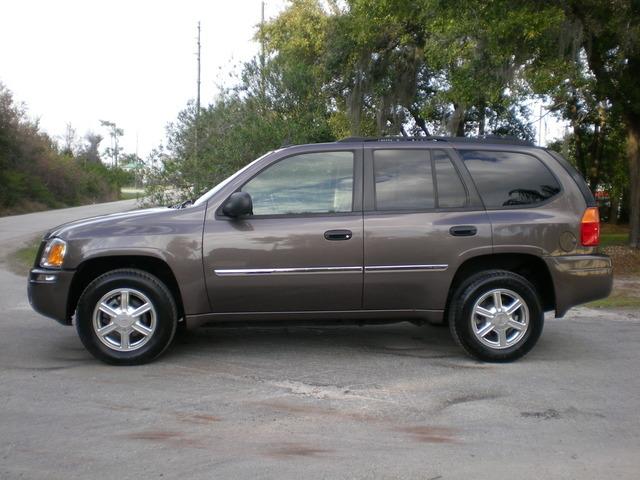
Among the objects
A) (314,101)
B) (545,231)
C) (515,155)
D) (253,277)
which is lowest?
(253,277)

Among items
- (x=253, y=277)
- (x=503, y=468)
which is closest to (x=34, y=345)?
(x=253, y=277)

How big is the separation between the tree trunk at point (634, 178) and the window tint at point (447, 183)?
10.9m

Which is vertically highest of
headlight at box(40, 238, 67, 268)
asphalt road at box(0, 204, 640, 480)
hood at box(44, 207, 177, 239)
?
hood at box(44, 207, 177, 239)

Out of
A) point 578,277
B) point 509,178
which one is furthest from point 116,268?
point 578,277

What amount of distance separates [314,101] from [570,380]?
12.2 metres

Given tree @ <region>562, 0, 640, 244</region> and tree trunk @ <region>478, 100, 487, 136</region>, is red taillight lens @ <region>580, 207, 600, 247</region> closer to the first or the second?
tree @ <region>562, 0, 640, 244</region>

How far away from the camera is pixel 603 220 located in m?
33.7

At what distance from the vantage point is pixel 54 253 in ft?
19.4

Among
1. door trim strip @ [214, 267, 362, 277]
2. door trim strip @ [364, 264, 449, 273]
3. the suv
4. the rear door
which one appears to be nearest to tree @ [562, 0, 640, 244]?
the suv

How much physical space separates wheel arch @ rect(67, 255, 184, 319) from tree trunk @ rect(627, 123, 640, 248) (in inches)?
493

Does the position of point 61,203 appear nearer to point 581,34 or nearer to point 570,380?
point 581,34

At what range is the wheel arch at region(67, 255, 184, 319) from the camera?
19.6 feet

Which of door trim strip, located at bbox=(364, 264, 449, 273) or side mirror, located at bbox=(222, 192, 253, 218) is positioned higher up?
side mirror, located at bbox=(222, 192, 253, 218)

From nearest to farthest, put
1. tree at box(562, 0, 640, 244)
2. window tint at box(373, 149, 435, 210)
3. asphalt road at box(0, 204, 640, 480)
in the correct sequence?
asphalt road at box(0, 204, 640, 480), window tint at box(373, 149, 435, 210), tree at box(562, 0, 640, 244)
